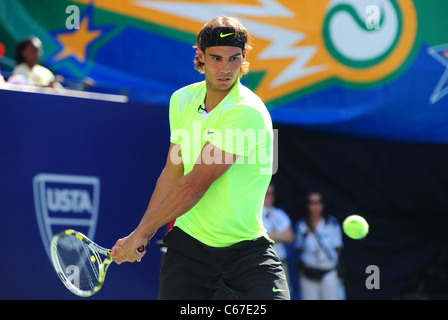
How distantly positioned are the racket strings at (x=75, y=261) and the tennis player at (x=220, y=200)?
1.62 ft

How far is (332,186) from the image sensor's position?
961 centimetres

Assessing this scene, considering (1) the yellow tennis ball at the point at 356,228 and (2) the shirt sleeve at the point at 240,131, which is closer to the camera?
(2) the shirt sleeve at the point at 240,131

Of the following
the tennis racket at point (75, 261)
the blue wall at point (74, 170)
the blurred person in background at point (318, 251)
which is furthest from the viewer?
the blurred person in background at point (318, 251)

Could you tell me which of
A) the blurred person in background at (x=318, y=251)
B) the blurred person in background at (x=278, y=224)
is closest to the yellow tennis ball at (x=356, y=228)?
the blurred person in background at (x=278, y=224)

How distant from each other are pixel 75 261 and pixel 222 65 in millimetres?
1415

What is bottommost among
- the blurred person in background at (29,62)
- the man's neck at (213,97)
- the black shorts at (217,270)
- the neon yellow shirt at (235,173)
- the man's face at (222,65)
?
the black shorts at (217,270)

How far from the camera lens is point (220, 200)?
151 inches

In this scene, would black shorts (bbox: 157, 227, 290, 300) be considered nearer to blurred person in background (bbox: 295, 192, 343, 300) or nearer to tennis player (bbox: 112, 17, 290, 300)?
tennis player (bbox: 112, 17, 290, 300)

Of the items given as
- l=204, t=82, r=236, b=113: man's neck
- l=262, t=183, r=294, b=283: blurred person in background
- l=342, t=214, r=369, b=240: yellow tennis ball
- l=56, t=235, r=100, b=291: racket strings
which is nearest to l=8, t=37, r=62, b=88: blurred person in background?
l=262, t=183, r=294, b=283: blurred person in background

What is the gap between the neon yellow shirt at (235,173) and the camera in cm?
379

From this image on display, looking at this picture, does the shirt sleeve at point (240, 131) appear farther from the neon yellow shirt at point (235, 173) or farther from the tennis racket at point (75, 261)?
the tennis racket at point (75, 261)

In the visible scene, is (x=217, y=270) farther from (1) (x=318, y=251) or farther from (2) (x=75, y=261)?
(1) (x=318, y=251)

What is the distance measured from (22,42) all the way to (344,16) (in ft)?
11.8
